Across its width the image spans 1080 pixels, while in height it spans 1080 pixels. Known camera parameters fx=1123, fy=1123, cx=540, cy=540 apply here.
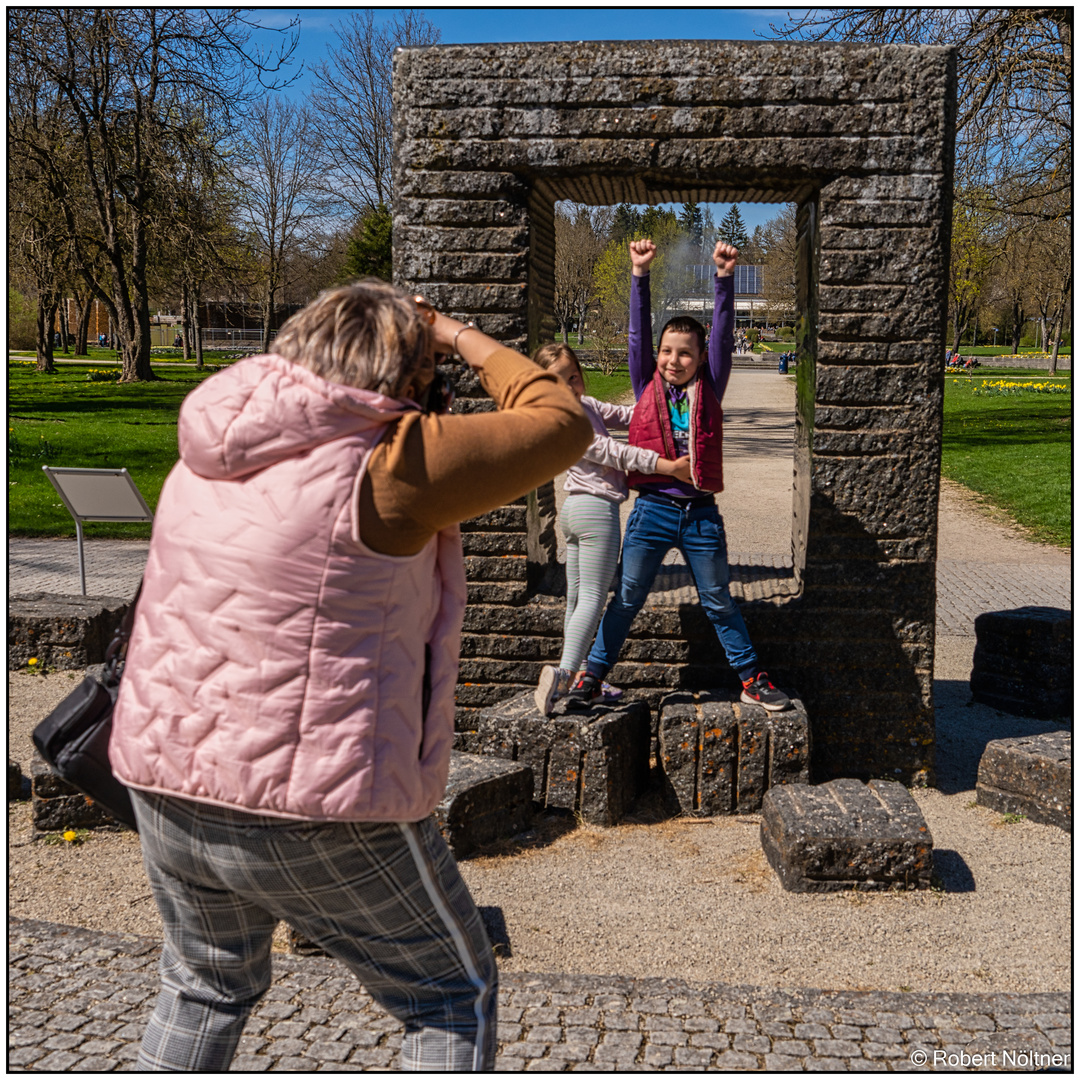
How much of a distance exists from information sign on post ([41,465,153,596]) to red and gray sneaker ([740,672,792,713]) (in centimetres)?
435

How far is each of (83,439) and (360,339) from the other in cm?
1914

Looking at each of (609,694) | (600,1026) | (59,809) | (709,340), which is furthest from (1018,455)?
(600,1026)

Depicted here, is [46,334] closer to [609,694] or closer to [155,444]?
[155,444]

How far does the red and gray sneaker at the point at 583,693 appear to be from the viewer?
4.96m

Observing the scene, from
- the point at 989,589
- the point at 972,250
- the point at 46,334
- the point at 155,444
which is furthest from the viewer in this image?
the point at 46,334

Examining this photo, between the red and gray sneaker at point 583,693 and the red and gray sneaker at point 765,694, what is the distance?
2.18 ft

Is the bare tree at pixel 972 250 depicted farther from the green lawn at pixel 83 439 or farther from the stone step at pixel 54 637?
the stone step at pixel 54 637

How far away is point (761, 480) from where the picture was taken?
16625mm

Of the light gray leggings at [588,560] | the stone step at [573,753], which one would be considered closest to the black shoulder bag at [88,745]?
the stone step at [573,753]

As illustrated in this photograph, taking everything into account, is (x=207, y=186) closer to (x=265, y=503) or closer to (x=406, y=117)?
(x=406, y=117)

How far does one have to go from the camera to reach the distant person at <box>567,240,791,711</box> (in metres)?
4.80

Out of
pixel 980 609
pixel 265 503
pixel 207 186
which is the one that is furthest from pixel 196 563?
pixel 207 186

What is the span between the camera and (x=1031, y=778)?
4.88 m

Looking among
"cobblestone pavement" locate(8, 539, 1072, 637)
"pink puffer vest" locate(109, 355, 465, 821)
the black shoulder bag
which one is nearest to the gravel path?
the black shoulder bag
